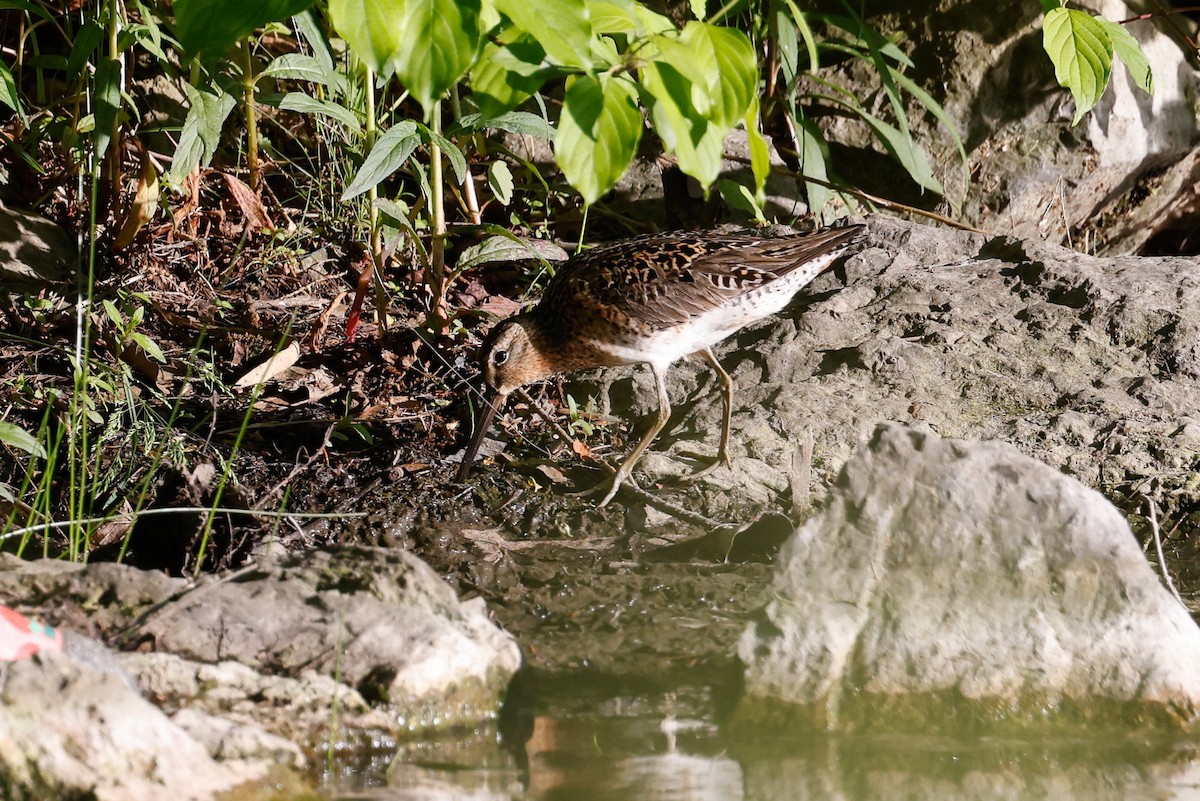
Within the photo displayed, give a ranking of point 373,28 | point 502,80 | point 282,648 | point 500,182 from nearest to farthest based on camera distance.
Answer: point 373,28
point 502,80
point 282,648
point 500,182

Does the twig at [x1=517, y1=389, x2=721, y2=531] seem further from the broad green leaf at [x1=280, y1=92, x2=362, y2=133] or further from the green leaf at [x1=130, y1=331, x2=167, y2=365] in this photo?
the green leaf at [x1=130, y1=331, x2=167, y2=365]

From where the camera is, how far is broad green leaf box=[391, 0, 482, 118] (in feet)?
7.34

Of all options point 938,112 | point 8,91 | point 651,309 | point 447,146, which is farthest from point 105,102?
point 938,112

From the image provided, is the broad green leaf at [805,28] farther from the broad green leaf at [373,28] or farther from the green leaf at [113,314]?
the broad green leaf at [373,28]

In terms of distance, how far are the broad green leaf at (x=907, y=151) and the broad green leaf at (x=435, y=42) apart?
397 cm

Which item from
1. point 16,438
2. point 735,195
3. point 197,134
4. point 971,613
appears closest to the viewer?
point 971,613

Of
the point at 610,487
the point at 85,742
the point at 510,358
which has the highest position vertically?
the point at 510,358

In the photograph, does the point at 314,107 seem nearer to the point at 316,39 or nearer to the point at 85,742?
the point at 316,39

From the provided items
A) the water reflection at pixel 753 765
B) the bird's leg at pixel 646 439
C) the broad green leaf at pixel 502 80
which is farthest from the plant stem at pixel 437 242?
the water reflection at pixel 753 765

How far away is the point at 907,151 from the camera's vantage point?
593cm

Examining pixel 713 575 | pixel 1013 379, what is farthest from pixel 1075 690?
pixel 1013 379

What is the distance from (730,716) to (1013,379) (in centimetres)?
249

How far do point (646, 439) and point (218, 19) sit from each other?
109 inches

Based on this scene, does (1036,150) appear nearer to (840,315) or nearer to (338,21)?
(840,315)
